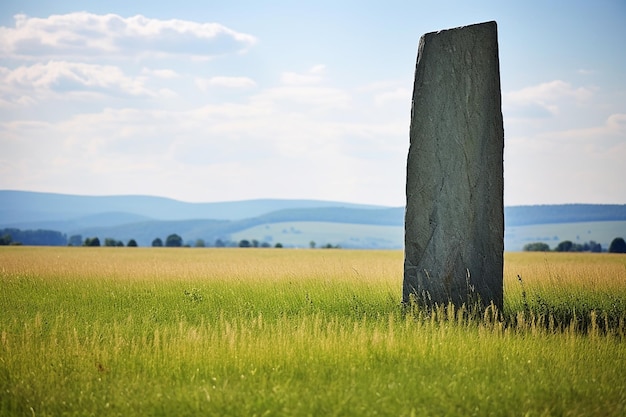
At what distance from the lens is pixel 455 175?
46.4 ft

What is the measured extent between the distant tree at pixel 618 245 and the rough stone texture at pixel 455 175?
39737 millimetres

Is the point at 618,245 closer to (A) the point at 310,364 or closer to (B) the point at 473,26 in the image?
(B) the point at 473,26

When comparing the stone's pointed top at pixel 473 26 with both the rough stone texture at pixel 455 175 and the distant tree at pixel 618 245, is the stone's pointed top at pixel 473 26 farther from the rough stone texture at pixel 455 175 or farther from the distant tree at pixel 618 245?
the distant tree at pixel 618 245

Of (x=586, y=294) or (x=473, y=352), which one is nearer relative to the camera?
(x=473, y=352)

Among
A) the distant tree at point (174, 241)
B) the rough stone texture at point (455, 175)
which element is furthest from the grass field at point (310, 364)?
the distant tree at point (174, 241)

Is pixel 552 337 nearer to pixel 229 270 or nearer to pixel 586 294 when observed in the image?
pixel 586 294

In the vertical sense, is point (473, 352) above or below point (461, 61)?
below

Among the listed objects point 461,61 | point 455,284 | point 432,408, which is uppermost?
point 461,61

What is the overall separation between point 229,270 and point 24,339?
12023 mm

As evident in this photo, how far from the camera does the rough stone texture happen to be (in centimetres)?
1412

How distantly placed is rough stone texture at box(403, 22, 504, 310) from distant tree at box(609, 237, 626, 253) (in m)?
39.7

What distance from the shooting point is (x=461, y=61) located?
14375 millimetres

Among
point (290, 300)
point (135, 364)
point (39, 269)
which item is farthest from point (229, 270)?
point (135, 364)

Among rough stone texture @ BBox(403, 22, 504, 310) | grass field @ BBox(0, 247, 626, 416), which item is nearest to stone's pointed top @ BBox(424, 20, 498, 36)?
rough stone texture @ BBox(403, 22, 504, 310)
